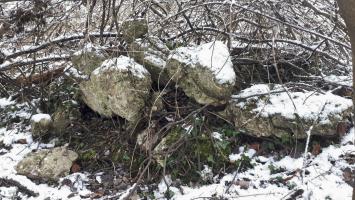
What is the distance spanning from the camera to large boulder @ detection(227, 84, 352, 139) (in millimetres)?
3475

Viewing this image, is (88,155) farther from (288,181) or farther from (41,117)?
(288,181)

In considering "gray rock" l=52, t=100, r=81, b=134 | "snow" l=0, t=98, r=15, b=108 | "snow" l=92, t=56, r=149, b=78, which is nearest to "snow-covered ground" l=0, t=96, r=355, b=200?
"gray rock" l=52, t=100, r=81, b=134

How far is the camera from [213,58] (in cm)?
355

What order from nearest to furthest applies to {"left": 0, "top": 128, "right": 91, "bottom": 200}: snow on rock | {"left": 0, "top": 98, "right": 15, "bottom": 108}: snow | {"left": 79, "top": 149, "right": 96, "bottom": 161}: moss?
{"left": 0, "top": 128, "right": 91, "bottom": 200}: snow on rock
{"left": 79, "top": 149, "right": 96, "bottom": 161}: moss
{"left": 0, "top": 98, "right": 15, "bottom": 108}: snow

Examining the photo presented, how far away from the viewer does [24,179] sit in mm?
3566

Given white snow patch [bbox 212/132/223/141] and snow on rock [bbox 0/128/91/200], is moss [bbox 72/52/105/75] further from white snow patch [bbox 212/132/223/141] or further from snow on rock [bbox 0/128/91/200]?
white snow patch [bbox 212/132/223/141]

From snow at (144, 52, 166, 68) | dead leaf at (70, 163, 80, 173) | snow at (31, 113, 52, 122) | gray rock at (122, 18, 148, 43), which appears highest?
gray rock at (122, 18, 148, 43)

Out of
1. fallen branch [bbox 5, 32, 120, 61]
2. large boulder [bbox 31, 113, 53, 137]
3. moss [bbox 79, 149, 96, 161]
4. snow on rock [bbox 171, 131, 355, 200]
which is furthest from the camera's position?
fallen branch [bbox 5, 32, 120, 61]

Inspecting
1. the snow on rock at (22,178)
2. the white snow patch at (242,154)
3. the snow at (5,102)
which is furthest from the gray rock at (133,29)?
the snow at (5,102)

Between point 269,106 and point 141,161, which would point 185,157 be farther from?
point 269,106

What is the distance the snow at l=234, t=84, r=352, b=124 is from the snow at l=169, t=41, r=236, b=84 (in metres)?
0.32

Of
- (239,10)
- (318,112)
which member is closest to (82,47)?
(239,10)

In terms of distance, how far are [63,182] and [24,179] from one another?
338mm

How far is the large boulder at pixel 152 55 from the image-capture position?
152 inches
